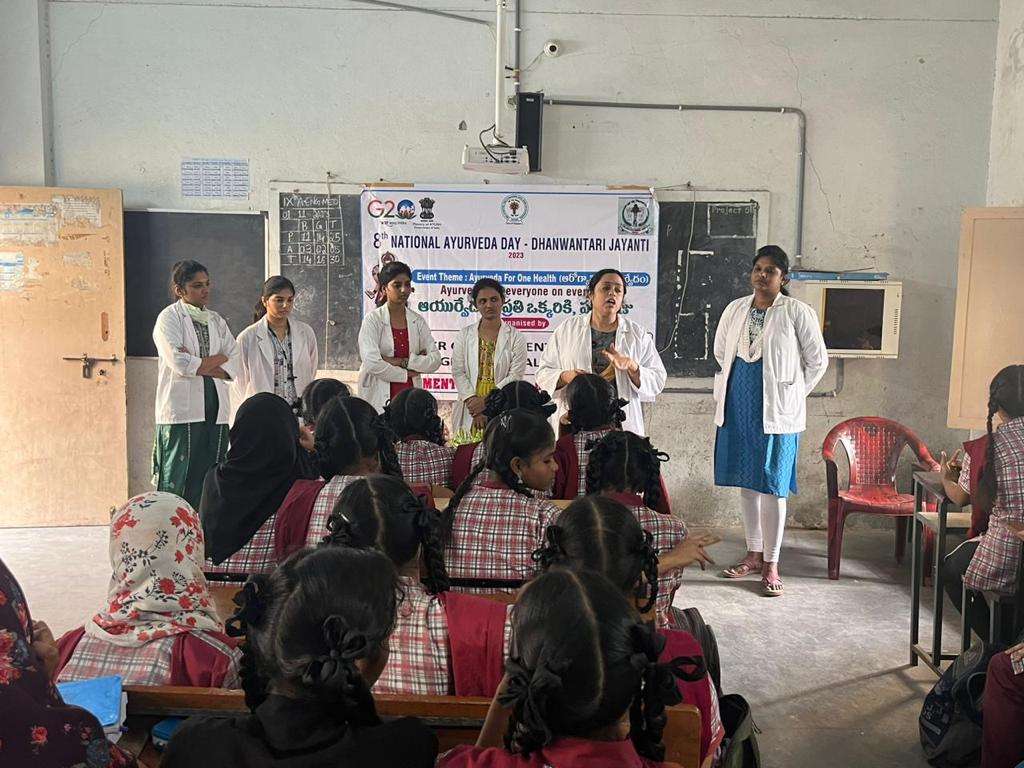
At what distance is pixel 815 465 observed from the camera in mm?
5750

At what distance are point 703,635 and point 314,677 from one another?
1.24 m

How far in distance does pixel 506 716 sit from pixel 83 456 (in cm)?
491

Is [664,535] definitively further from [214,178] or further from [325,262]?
[214,178]

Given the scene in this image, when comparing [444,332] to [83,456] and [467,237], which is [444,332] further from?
[83,456]

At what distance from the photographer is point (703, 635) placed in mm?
2166

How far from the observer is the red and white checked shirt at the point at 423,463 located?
3617 mm

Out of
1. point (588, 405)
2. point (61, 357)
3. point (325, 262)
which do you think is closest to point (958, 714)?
point (588, 405)

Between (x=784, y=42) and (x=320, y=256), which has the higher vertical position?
(x=784, y=42)

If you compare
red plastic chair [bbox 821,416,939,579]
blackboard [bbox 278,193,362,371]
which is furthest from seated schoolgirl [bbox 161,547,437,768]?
blackboard [bbox 278,193,362,371]

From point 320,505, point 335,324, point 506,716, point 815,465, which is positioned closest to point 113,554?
point 320,505

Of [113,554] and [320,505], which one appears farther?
[320,505]

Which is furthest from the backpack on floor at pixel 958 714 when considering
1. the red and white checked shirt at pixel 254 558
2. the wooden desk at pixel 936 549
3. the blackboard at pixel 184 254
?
the blackboard at pixel 184 254

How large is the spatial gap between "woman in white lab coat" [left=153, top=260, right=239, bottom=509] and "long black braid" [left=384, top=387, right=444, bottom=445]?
1410mm

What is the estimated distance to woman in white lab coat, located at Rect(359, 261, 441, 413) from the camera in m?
4.89
